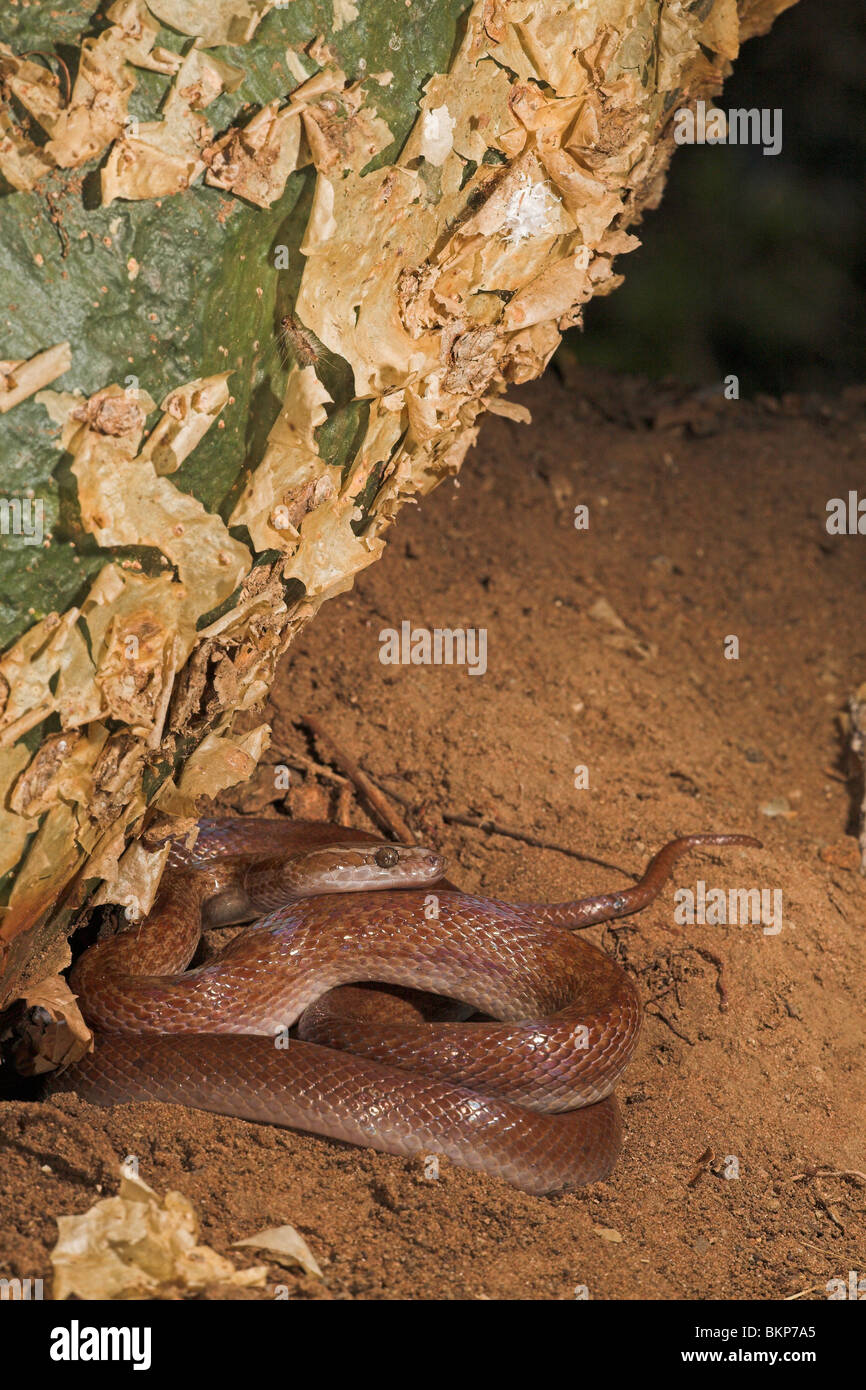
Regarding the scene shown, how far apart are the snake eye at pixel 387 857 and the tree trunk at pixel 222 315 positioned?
1033 millimetres

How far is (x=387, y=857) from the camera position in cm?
426

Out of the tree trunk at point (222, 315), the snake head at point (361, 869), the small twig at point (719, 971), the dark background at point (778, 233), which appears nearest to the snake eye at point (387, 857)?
the snake head at point (361, 869)

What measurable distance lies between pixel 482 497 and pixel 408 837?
9.27 feet

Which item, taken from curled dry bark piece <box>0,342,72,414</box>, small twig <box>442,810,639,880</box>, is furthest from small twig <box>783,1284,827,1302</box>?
curled dry bark piece <box>0,342,72,414</box>

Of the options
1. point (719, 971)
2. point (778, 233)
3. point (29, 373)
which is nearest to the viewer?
point (29, 373)

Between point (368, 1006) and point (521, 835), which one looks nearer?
point (368, 1006)

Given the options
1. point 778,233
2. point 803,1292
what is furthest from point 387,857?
point 778,233

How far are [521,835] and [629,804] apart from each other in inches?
23.7

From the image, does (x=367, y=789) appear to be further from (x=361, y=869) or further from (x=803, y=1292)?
(x=803, y=1292)

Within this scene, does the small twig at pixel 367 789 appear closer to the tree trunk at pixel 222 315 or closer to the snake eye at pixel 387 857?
the snake eye at pixel 387 857

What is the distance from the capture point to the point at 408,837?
466cm

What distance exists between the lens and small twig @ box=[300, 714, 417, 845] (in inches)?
184

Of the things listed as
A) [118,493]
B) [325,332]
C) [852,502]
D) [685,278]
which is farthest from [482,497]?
[685,278]

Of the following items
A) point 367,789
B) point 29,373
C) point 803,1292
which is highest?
point 29,373
